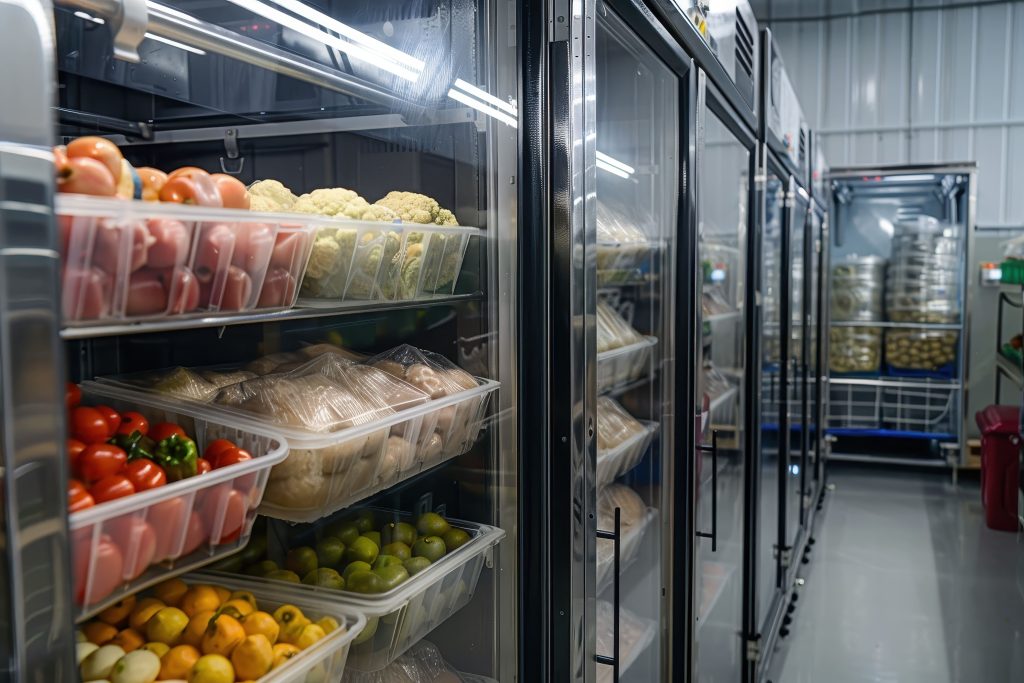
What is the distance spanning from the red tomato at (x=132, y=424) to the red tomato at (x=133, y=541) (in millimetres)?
161

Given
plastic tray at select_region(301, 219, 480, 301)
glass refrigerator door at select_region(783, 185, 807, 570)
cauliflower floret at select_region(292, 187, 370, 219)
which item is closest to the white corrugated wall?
glass refrigerator door at select_region(783, 185, 807, 570)

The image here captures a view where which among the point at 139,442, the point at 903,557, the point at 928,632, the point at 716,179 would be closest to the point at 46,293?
the point at 139,442

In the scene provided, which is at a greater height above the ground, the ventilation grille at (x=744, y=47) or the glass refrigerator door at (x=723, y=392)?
the ventilation grille at (x=744, y=47)

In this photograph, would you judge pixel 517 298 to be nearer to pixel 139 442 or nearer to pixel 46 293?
pixel 139 442

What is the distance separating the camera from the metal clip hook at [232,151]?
157 centimetres

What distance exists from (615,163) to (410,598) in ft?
3.92

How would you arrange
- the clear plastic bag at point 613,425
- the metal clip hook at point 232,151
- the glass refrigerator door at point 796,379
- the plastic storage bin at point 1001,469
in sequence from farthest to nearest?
the plastic storage bin at point 1001,469, the glass refrigerator door at point 796,379, the clear plastic bag at point 613,425, the metal clip hook at point 232,151

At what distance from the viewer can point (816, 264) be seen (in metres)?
6.10

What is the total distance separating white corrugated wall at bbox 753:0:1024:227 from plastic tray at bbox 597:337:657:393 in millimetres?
6138

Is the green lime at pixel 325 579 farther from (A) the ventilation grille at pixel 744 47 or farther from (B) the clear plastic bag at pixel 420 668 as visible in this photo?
(A) the ventilation grille at pixel 744 47

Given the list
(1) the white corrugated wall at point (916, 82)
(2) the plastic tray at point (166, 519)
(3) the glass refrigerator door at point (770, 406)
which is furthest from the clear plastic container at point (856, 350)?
(2) the plastic tray at point (166, 519)

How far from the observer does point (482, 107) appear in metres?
1.42

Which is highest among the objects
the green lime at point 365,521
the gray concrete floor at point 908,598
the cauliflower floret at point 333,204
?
the cauliflower floret at point 333,204

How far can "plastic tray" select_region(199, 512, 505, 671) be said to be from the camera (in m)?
1.26
